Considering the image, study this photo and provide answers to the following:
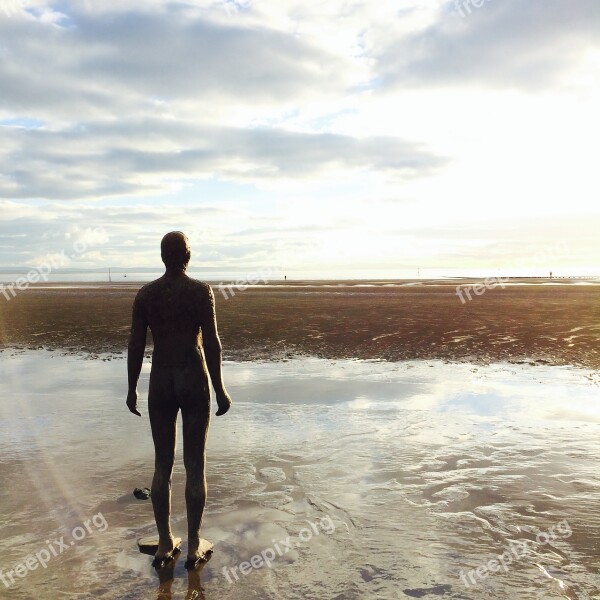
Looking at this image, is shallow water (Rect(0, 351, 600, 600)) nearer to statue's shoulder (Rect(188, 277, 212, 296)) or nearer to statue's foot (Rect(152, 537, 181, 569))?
statue's foot (Rect(152, 537, 181, 569))

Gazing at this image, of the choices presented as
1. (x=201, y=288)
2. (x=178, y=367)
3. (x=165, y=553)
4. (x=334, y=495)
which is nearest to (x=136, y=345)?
(x=178, y=367)

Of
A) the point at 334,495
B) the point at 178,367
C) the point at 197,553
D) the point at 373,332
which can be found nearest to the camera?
the point at 197,553

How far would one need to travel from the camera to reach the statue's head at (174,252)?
16.6 feet

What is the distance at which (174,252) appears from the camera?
5.08m

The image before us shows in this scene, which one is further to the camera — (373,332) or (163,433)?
(373,332)

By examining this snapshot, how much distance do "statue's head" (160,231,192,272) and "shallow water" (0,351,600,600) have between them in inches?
100

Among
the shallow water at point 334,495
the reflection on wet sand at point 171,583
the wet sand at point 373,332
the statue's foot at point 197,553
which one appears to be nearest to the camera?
the reflection on wet sand at point 171,583

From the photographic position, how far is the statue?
497cm

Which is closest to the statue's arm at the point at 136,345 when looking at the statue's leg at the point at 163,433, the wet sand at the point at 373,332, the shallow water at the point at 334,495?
the statue's leg at the point at 163,433

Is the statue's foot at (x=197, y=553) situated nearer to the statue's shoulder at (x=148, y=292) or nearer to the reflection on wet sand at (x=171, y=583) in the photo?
the reflection on wet sand at (x=171, y=583)

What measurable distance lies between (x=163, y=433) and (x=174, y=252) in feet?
5.28

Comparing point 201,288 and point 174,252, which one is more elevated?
point 174,252

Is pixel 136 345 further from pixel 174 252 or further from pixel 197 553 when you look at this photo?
pixel 197 553

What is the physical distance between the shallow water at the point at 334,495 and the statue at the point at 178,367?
0.61 metres
